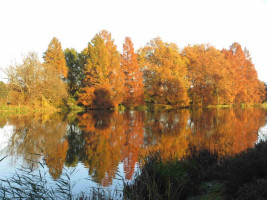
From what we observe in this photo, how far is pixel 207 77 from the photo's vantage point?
4294cm

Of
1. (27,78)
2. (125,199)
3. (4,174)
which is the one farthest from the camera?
(27,78)

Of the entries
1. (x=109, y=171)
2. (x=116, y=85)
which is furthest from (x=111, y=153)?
(x=116, y=85)

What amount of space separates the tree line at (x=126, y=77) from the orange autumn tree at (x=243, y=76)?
115 inches

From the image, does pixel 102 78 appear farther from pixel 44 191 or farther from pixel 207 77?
pixel 44 191

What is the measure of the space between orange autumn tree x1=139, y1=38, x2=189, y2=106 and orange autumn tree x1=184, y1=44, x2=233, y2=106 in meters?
2.52


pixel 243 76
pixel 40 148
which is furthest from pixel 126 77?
pixel 40 148

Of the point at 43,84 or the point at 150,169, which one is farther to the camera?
the point at 43,84

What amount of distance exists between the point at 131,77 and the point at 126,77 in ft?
2.47

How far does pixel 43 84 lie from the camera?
36.3 meters

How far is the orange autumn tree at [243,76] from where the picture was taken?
164 feet

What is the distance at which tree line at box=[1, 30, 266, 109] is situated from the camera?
35688 mm

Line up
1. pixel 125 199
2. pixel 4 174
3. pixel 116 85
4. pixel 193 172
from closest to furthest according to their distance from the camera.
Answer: pixel 125 199 → pixel 193 172 → pixel 4 174 → pixel 116 85

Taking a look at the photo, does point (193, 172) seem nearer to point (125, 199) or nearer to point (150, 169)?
point (150, 169)

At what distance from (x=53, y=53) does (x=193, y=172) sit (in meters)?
42.2
